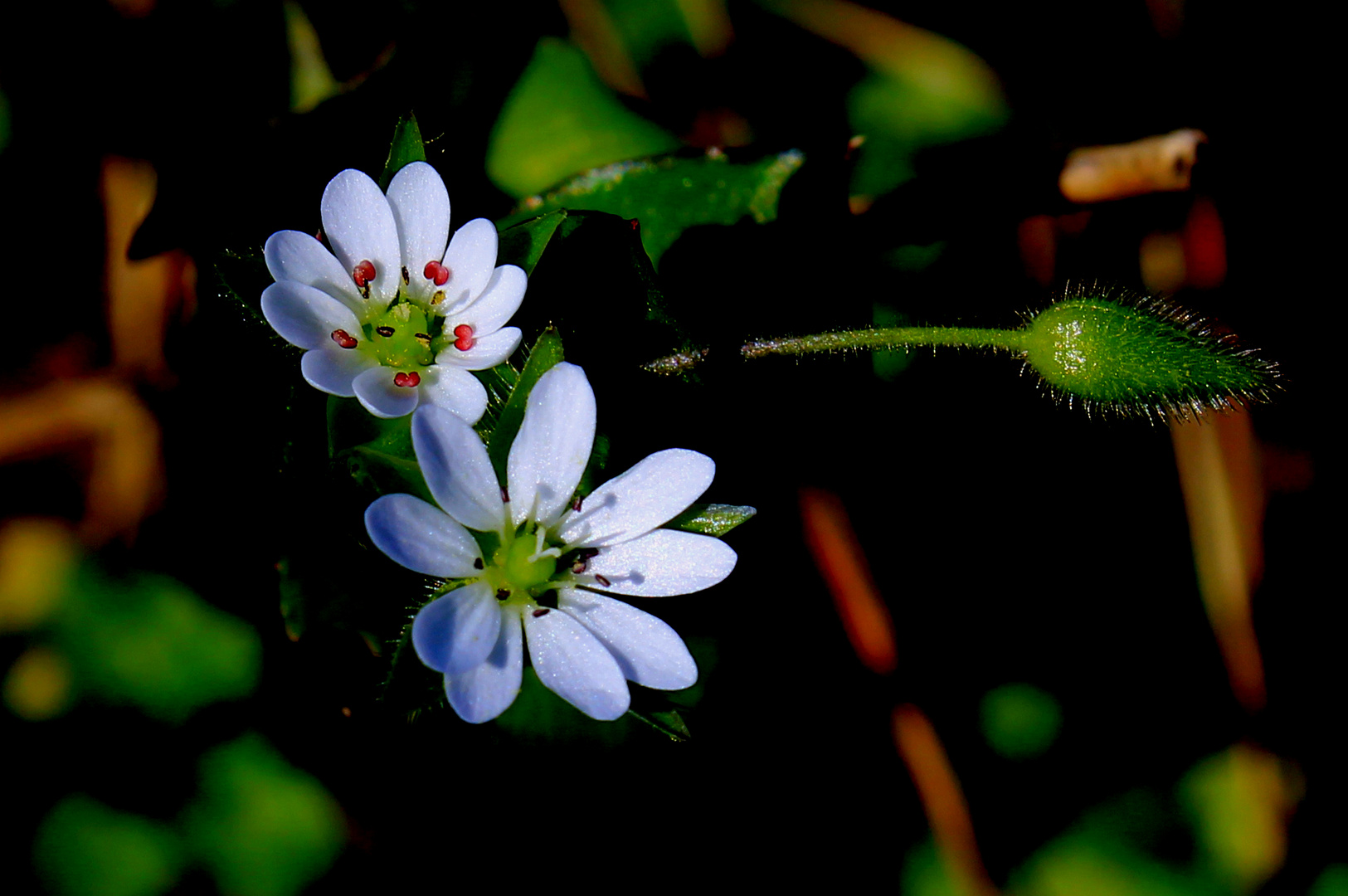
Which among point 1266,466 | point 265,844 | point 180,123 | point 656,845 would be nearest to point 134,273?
point 180,123

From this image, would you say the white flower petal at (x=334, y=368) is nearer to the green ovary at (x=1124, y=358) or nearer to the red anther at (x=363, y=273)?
the red anther at (x=363, y=273)

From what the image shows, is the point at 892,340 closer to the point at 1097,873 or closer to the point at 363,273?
the point at 363,273

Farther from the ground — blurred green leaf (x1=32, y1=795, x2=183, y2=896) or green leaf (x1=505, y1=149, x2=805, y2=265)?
→ green leaf (x1=505, y1=149, x2=805, y2=265)

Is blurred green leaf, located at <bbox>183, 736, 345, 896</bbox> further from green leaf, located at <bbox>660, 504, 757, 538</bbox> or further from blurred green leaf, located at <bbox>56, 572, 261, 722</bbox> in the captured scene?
green leaf, located at <bbox>660, 504, 757, 538</bbox>

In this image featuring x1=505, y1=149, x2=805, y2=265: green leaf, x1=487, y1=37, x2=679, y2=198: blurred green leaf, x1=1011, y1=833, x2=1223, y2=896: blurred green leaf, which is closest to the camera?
x1=505, y1=149, x2=805, y2=265: green leaf

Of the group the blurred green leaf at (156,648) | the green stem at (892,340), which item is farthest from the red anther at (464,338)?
the blurred green leaf at (156,648)

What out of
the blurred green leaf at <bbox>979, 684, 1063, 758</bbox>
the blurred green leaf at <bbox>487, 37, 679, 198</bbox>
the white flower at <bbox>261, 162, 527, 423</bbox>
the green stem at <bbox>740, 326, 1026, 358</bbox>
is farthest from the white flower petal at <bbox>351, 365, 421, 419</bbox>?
the blurred green leaf at <bbox>979, 684, 1063, 758</bbox>

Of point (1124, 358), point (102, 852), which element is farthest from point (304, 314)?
point (102, 852)
